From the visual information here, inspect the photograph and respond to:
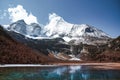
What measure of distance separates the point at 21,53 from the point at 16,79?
325 ft

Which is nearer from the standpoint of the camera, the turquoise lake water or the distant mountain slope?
the turquoise lake water

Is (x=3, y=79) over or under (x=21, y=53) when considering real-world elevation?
under

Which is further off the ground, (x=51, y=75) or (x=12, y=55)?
(x=12, y=55)

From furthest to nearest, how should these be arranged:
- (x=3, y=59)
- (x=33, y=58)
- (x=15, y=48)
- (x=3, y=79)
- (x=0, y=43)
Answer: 1. (x=33, y=58)
2. (x=15, y=48)
3. (x=0, y=43)
4. (x=3, y=59)
5. (x=3, y=79)

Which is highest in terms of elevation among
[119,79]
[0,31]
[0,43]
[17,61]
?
[0,31]

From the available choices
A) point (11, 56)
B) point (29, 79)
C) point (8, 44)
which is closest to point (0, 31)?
Result: point (8, 44)

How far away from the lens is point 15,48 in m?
142

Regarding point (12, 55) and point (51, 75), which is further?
point (12, 55)

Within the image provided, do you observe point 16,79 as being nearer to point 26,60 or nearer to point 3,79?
point 3,79

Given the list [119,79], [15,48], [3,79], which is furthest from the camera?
[15,48]

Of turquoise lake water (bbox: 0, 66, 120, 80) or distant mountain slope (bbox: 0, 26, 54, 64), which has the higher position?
distant mountain slope (bbox: 0, 26, 54, 64)

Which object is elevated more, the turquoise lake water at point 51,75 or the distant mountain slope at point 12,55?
the distant mountain slope at point 12,55

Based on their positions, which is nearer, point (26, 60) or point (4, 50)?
point (4, 50)

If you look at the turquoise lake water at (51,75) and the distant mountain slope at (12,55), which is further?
the distant mountain slope at (12,55)
